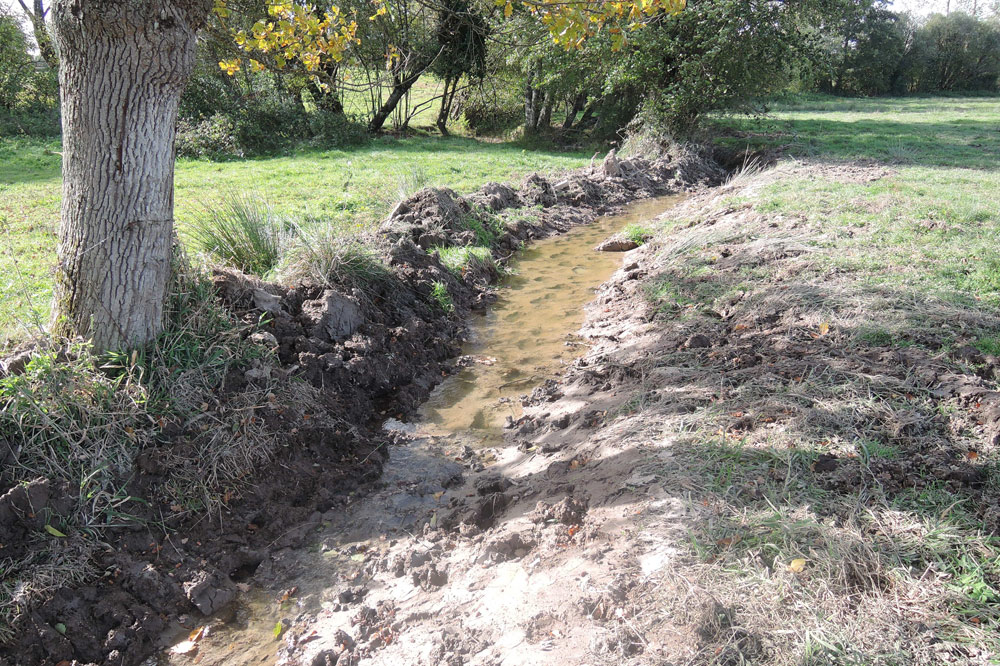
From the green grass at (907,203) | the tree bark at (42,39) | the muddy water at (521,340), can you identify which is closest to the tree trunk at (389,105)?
the tree bark at (42,39)

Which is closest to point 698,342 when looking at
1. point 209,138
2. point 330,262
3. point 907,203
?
point 330,262

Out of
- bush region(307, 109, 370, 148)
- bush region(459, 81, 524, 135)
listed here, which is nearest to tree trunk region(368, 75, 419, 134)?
bush region(307, 109, 370, 148)

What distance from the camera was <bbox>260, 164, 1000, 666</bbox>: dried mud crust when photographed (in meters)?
2.48

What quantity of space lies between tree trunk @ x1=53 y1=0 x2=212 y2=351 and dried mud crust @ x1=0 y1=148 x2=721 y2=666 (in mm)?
583

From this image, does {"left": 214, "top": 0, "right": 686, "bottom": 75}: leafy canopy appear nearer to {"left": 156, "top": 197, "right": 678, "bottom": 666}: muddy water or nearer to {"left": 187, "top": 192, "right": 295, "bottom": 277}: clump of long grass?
{"left": 187, "top": 192, "right": 295, "bottom": 277}: clump of long grass

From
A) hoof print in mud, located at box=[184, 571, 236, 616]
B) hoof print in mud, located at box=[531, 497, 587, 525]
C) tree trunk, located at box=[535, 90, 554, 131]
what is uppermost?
tree trunk, located at box=[535, 90, 554, 131]

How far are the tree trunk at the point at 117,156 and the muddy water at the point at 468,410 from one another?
184 centimetres

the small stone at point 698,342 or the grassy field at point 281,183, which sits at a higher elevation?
the grassy field at point 281,183

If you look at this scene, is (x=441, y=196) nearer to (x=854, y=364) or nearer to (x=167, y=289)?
(x=167, y=289)

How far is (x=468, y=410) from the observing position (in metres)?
5.16

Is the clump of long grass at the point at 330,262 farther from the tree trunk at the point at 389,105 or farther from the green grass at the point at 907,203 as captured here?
the tree trunk at the point at 389,105

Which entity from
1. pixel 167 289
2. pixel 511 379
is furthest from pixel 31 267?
pixel 511 379

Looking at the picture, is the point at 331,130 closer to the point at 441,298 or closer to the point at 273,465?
the point at 441,298

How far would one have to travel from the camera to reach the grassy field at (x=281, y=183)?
602 centimetres
